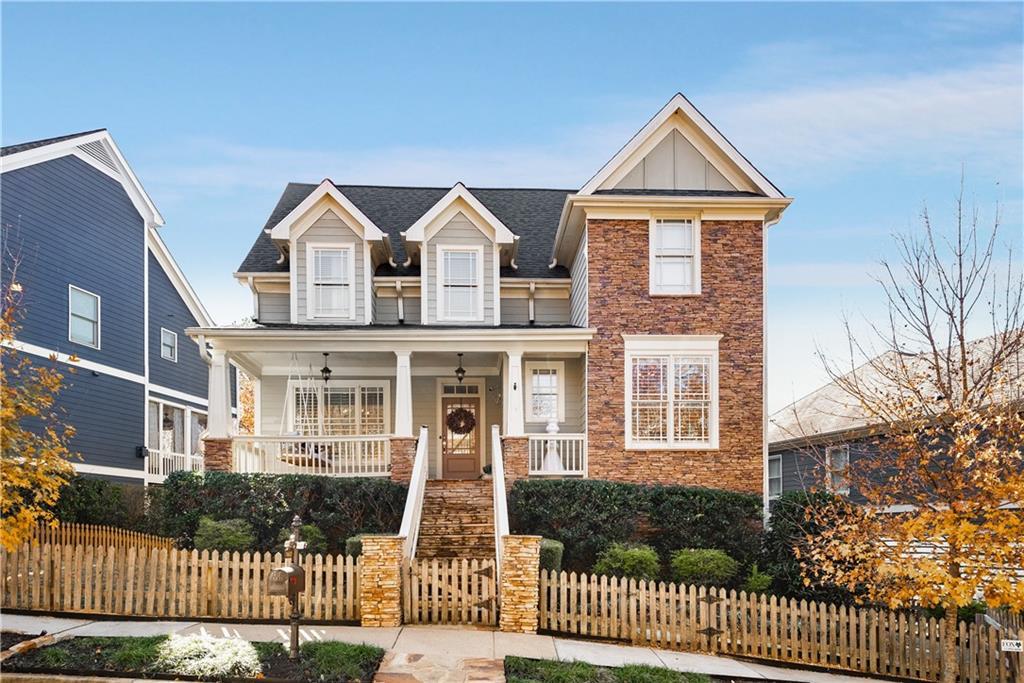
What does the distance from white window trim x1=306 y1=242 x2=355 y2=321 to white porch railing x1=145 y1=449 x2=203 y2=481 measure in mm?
7281

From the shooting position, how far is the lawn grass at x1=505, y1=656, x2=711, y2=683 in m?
9.64

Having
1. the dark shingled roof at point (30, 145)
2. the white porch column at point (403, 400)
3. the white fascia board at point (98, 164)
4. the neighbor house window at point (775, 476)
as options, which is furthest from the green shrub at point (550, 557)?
the dark shingled roof at point (30, 145)

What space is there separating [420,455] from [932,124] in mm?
11229

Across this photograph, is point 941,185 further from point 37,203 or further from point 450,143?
point 37,203

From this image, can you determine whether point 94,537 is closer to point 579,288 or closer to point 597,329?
point 597,329

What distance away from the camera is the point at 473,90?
17391 mm

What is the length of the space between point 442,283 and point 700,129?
22.3ft

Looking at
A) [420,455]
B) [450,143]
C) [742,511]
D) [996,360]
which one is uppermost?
[450,143]

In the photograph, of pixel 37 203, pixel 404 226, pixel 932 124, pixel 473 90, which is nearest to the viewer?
pixel 932 124

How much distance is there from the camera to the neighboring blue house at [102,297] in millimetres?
19609

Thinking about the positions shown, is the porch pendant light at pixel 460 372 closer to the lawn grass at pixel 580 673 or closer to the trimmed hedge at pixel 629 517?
the trimmed hedge at pixel 629 517

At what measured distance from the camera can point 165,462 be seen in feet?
86.1

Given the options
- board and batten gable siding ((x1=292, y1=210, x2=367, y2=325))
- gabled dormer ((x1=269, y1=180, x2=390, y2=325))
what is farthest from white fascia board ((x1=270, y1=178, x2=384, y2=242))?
board and batten gable siding ((x1=292, y1=210, x2=367, y2=325))

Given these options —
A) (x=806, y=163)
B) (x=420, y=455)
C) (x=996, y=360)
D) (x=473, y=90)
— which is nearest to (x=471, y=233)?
(x=473, y=90)
